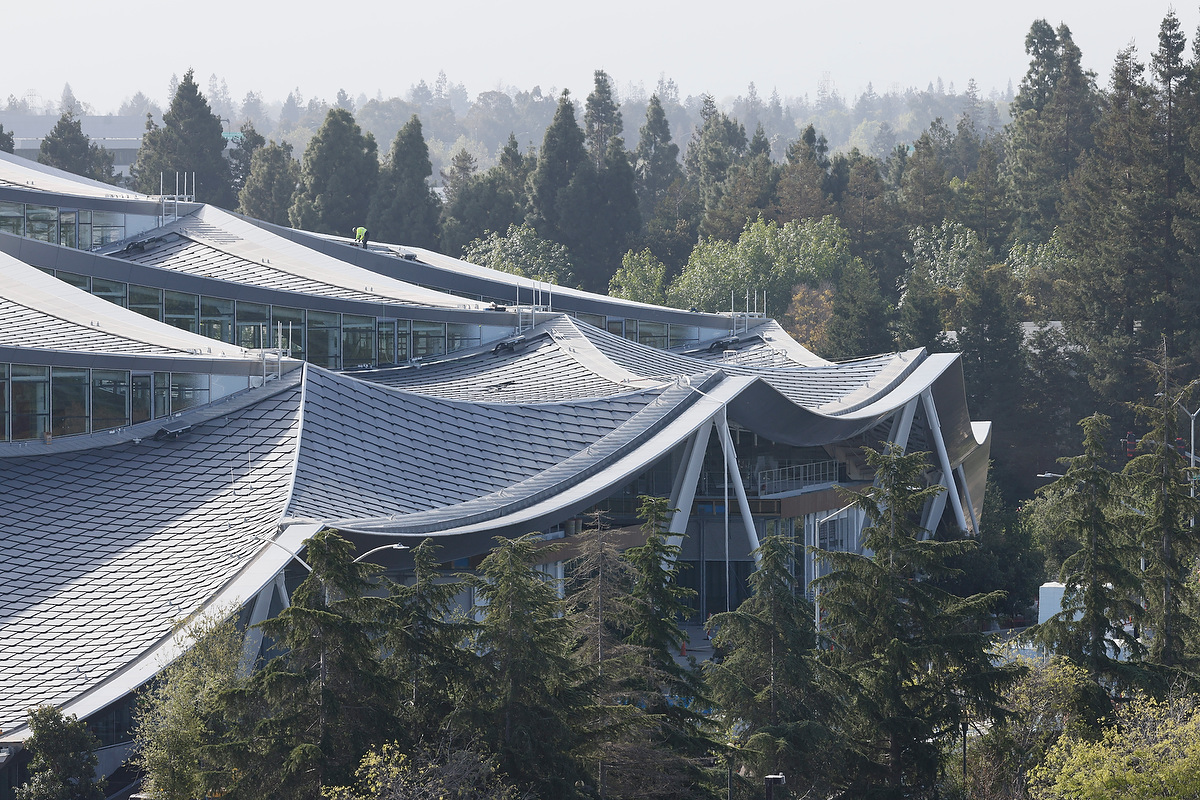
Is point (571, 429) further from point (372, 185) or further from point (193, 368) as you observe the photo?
point (372, 185)

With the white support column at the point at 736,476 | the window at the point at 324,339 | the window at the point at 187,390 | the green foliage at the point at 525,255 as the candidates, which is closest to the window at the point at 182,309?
the window at the point at 324,339

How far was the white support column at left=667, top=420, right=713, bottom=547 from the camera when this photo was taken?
4966 centimetres

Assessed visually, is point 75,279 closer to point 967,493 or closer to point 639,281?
point 967,493

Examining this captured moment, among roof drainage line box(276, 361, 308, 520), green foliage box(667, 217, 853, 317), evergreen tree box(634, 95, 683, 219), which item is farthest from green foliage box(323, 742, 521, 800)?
evergreen tree box(634, 95, 683, 219)

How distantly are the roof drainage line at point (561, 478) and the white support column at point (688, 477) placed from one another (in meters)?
1.03

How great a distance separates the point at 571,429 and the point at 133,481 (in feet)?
44.9

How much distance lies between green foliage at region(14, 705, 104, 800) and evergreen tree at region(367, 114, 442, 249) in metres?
84.6

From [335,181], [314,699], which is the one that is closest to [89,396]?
[314,699]

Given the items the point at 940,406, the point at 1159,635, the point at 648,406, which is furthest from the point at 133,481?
the point at 940,406

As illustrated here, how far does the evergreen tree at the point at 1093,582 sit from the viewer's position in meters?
34.6

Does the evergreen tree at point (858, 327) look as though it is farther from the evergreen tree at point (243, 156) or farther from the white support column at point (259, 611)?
the white support column at point (259, 611)

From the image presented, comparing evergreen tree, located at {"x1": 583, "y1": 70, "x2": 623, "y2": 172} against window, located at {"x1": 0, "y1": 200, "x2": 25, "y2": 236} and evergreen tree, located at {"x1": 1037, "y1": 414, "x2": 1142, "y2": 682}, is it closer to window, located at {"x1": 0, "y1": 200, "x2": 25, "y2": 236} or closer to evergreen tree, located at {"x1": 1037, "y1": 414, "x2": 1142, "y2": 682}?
window, located at {"x1": 0, "y1": 200, "x2": 25, "y2": 236}

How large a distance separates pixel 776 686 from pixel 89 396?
21177 mm

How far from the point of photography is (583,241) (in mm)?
116625
